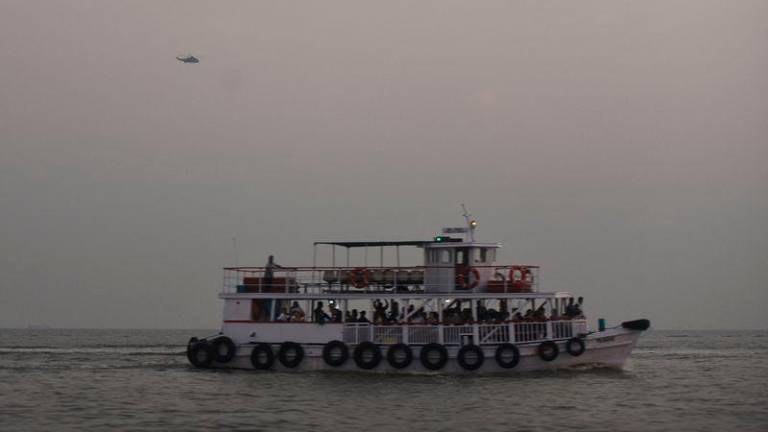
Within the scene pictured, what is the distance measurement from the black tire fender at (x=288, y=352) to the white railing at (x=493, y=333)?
6.60m

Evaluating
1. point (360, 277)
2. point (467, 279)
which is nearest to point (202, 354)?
point (360, 277)

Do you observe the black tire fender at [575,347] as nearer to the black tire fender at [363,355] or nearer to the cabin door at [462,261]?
the cabin door at [462,261]

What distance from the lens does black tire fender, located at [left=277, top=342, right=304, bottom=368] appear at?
129ft

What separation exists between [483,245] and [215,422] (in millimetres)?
14160

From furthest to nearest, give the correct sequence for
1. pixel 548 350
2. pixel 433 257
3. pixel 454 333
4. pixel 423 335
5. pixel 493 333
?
pixel 433 257 → pixel 423 335 → pixel 454 333 → pixel 493 333 → pixel 548 350

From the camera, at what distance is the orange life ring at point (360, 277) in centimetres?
3966

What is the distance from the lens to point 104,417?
30.1 meters

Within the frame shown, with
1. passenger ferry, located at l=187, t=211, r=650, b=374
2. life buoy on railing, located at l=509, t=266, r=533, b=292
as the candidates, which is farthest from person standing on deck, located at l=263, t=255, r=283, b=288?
life buoy on railing, located at l=509, t=266, r=533, b=292

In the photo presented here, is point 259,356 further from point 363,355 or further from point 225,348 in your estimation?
point 363,355

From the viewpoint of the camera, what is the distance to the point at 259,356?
39.7m

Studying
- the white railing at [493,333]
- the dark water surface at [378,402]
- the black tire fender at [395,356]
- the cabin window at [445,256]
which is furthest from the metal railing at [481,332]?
the cabin window at [445,256]

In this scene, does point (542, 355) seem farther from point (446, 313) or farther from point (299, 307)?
point (299, 307)

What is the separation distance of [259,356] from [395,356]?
527 centimetres

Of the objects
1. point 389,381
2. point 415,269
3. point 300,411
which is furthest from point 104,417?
point 415,269
